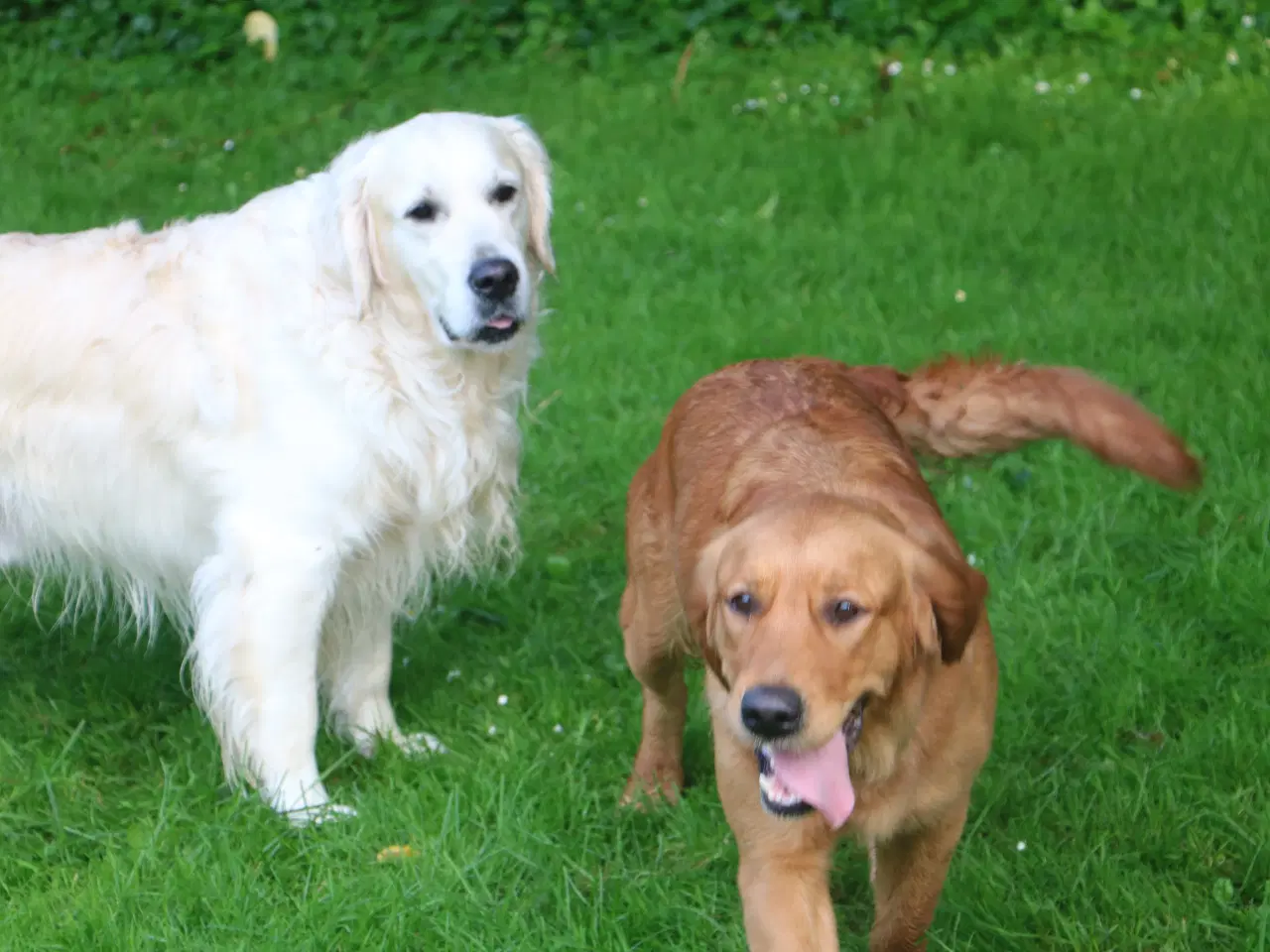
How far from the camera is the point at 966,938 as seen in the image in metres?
3.21

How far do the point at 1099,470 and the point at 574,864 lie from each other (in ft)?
7.69

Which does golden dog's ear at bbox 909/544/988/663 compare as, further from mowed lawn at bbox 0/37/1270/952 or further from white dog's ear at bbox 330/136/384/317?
white dog's ear at bbox 330/136/384/317

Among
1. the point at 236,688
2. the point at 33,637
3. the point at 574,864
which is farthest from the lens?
the point at 33,637

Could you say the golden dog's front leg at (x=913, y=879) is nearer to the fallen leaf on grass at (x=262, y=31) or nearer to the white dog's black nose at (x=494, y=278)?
the white dog's black nose at (x=494, y=278)

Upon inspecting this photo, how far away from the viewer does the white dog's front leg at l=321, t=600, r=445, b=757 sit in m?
4.23

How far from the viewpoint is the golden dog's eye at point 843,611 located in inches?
108

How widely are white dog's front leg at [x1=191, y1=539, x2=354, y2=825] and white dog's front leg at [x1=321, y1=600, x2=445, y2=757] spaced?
26 centimetres

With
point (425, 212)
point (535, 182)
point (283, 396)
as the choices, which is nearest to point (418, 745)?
point (283, 396)

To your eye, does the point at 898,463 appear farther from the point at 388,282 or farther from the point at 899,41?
the point at 899,41

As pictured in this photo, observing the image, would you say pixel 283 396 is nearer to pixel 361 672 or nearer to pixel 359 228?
pixel 359 228

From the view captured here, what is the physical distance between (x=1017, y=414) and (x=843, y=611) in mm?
938

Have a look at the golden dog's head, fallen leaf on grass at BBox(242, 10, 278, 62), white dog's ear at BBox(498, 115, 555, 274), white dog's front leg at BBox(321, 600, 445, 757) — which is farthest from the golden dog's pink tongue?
fallen leaf on grass at BBox(242, 10, 278, 62)

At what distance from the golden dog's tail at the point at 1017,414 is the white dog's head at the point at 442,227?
2.82 ft

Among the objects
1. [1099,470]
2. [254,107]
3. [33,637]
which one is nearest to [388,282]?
[33,637]
